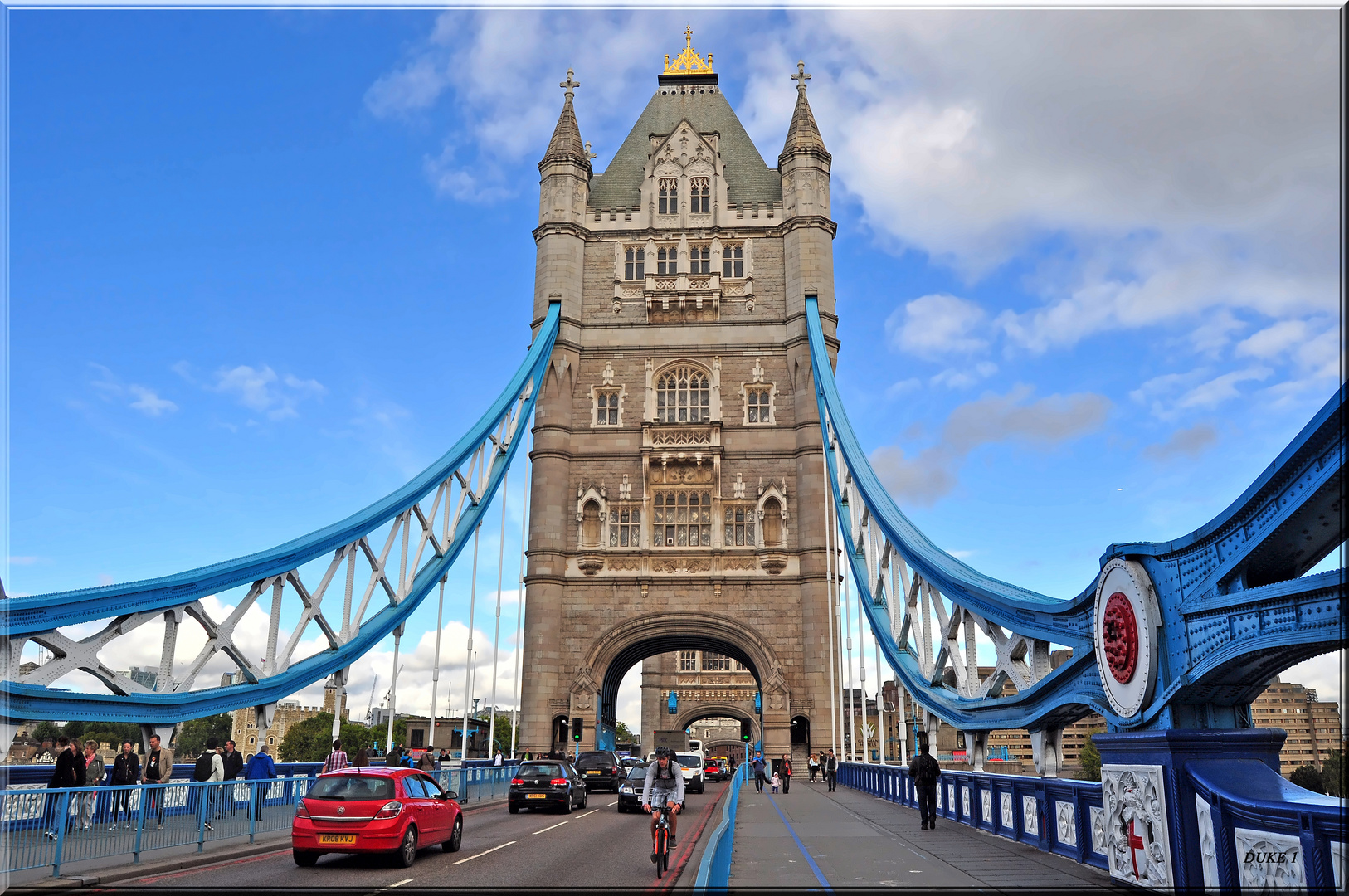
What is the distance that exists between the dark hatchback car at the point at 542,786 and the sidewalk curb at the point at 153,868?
6.96m

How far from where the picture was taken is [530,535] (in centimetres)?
3872

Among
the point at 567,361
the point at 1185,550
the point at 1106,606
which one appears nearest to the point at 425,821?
the point at 1106,606

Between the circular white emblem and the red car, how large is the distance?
8618 mm

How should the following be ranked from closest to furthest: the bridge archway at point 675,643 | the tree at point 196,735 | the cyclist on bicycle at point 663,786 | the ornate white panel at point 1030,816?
the cyclist on bicycle at point 663,786, the ornate white panel at point 1030,816, the bridge archway at point 675,643, the tree at point 196,735

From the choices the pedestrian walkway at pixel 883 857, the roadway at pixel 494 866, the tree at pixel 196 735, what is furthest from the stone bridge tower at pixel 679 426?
the tree at pixel 196 735

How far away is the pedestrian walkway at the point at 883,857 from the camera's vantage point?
10000 millimetres

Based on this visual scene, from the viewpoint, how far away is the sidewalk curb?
9.94 meters

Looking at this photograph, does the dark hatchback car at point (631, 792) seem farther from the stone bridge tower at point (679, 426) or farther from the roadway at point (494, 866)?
the stone bridge tower at point (679, 426)

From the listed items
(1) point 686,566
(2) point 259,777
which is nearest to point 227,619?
(2) point 259,777

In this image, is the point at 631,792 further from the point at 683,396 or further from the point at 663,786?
the point at 683,396

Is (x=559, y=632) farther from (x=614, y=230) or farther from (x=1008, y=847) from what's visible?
(x=1008, y=847)

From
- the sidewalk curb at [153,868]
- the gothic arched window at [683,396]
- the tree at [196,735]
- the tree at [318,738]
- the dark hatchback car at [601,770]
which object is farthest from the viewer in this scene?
the tree at [318,738]

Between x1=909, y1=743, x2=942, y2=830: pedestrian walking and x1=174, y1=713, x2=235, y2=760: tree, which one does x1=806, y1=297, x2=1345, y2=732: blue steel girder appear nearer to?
x1=909, y1=743, x2=942, y2=830: pedestrian walking

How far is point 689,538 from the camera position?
3891 centimetres
